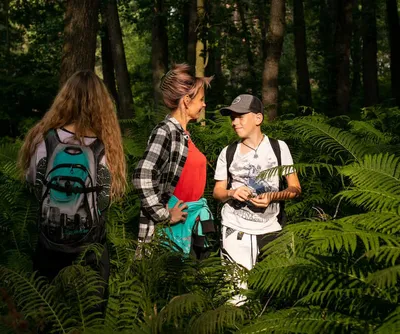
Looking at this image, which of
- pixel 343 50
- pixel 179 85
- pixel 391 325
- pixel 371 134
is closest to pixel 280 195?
pixel 179 85

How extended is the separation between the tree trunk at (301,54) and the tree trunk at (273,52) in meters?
12.0

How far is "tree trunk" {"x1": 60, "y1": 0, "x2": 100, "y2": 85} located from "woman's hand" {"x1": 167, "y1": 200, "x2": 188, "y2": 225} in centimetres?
541

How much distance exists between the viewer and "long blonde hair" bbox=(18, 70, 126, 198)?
4.24 meters

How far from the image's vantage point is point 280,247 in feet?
13.6

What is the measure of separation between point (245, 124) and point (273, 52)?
6339 millimetres

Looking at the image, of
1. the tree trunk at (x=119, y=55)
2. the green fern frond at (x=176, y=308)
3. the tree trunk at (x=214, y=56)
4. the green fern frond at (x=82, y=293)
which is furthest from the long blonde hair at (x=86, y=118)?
the tree trunk at (x=119, y=55)

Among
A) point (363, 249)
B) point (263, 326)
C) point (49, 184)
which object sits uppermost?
point (49, 184)

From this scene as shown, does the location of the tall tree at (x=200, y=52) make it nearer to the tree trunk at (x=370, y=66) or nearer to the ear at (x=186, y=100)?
the ear at (x=186, y=100)

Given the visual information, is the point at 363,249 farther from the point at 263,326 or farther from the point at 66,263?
the point at 66,263

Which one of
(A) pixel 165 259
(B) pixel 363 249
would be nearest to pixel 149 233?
(A) pixel 165 259

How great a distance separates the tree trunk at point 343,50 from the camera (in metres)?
17.4

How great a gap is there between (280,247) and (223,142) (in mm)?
3933

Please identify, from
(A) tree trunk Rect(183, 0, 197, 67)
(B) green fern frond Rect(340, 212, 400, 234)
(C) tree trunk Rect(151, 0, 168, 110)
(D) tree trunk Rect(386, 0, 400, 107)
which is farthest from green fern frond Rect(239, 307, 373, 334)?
(D) tree trunk Rect(386, 0, 400, 107)

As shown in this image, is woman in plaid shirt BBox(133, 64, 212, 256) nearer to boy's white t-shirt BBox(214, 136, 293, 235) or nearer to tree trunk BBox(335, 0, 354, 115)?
boy's white t-shirt BBox(214, 136, 293, 235)
